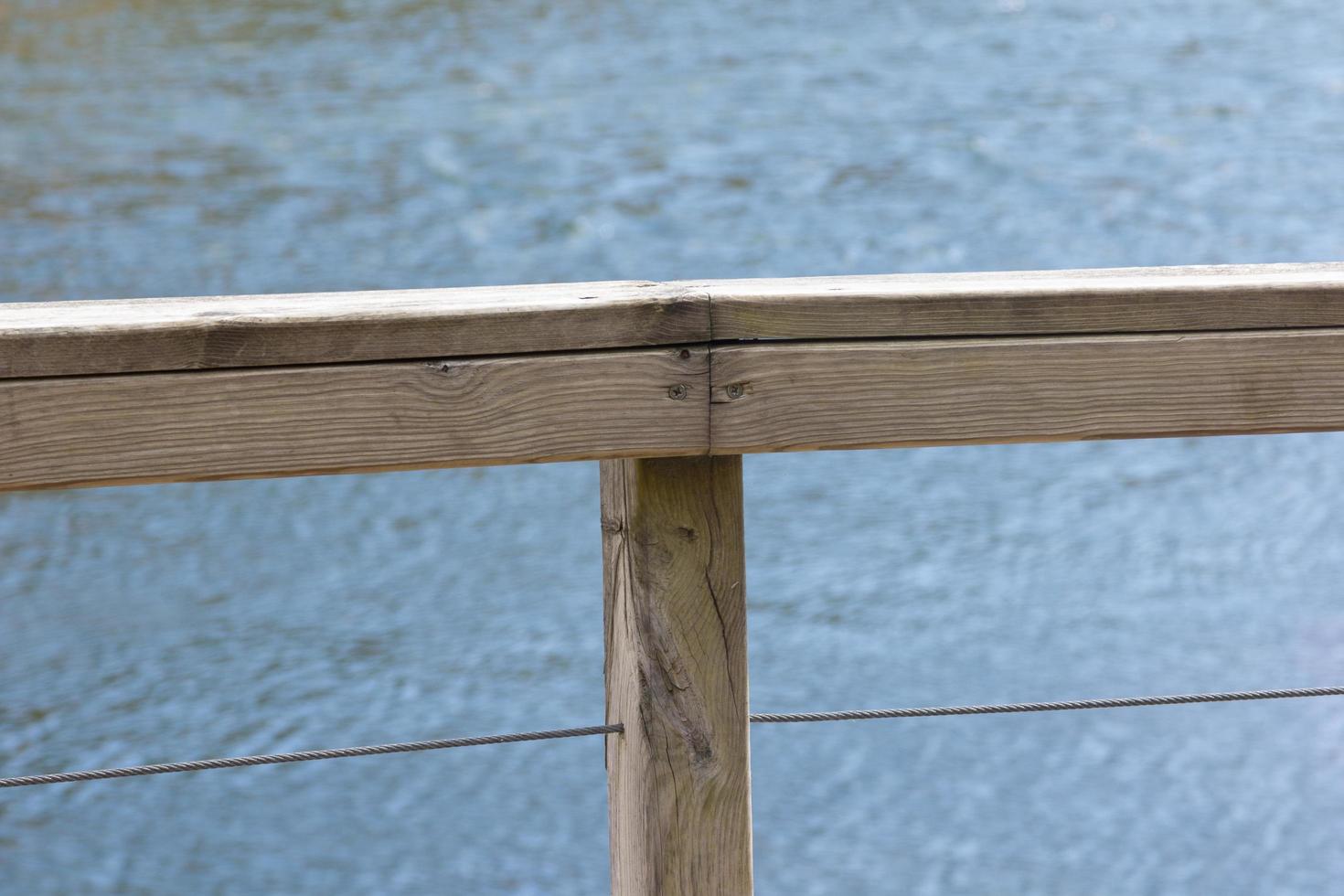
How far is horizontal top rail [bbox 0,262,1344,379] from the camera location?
1.91 feet

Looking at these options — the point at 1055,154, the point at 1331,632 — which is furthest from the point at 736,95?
the point at 1331,632

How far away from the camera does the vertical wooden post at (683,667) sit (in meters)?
0.69

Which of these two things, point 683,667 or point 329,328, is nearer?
point 329,328

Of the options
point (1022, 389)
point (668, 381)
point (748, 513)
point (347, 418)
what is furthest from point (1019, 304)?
point (748, 513)

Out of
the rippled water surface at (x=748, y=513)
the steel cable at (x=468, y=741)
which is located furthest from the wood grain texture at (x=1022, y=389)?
the rippled water surface at (x=748, y=513)

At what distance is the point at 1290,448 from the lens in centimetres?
370

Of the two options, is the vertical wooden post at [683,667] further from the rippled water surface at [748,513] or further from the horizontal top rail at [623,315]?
the rippled water surface at [748,513]

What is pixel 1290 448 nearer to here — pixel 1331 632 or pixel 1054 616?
pixel 1331 632

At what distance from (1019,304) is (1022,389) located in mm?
38

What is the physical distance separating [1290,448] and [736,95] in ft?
5.77

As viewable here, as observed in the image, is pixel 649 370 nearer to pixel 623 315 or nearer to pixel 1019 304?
pixel 623 315

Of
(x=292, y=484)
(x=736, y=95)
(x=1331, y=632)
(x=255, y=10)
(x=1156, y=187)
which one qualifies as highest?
(x=255, y=10)

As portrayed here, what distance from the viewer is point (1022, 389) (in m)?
0.64

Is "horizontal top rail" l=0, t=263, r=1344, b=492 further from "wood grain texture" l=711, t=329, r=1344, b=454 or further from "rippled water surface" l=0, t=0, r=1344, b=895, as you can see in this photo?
"rippled water surface" l=0, t=0, r=1344, b=895
